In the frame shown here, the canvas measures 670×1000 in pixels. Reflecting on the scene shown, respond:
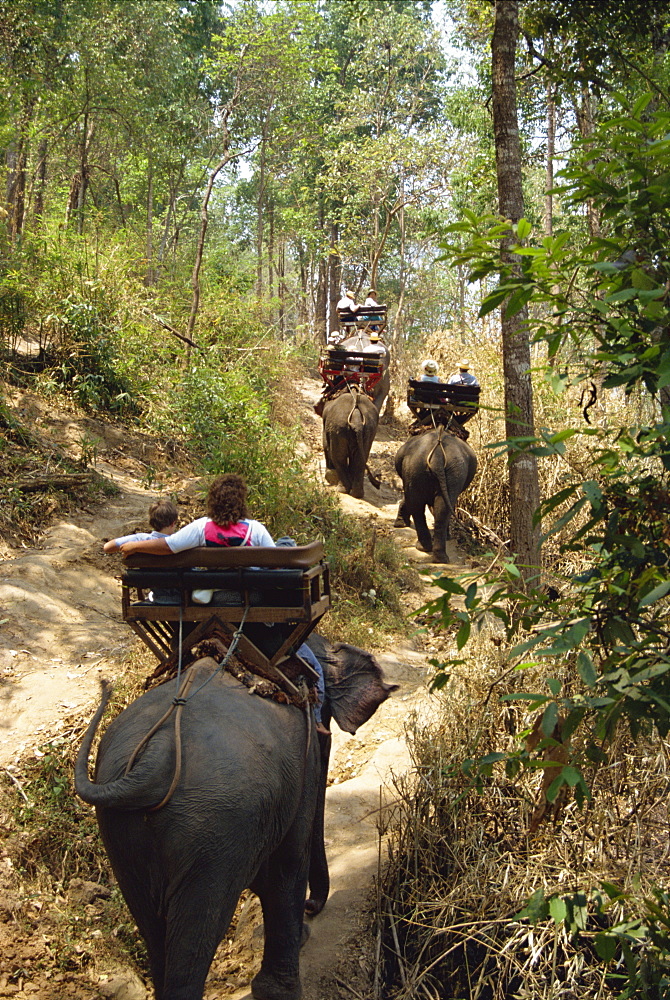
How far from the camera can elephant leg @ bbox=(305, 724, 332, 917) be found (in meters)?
4.64

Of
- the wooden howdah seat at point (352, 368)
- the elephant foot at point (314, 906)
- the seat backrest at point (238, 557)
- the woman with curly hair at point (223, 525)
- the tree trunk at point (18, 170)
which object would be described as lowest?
the elephant foot at point (314, 906)

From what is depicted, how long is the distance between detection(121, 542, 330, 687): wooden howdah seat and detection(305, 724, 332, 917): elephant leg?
746 millimetres

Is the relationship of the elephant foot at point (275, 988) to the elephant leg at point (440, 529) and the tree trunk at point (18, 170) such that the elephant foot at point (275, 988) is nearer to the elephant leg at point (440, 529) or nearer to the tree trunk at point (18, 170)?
the elephant leg at point (440, 529)

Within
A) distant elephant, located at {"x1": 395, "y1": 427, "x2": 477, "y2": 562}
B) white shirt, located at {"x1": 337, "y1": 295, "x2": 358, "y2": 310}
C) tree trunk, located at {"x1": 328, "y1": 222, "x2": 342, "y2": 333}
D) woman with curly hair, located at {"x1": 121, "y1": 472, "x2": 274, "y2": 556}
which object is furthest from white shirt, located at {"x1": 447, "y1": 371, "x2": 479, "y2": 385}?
tree trunk, located at {"x1": 328, "y1": 222, "x2": 342, "y2": 333}

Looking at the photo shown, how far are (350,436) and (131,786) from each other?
9.97 m

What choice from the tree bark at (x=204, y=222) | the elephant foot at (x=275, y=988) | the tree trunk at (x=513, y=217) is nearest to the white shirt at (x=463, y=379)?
the tree bark at (x=204, y=222)

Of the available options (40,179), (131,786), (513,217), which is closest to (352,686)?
(131,786)

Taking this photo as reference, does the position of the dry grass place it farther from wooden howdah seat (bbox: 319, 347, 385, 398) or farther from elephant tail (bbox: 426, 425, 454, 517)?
wooden howdah seat (bbox: 319, 347, 385, 398)

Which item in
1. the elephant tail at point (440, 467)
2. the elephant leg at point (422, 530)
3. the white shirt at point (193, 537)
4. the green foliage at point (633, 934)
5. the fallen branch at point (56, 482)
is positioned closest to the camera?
the green foliage at point (633, 934)

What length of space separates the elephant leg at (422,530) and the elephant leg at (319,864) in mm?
6742

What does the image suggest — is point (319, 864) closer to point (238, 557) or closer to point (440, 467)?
point (238, 557)

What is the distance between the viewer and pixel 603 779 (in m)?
4.21

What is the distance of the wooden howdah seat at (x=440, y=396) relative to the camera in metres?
11.5

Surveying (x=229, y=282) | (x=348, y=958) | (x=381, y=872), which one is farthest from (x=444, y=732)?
(x=229, y=282)
